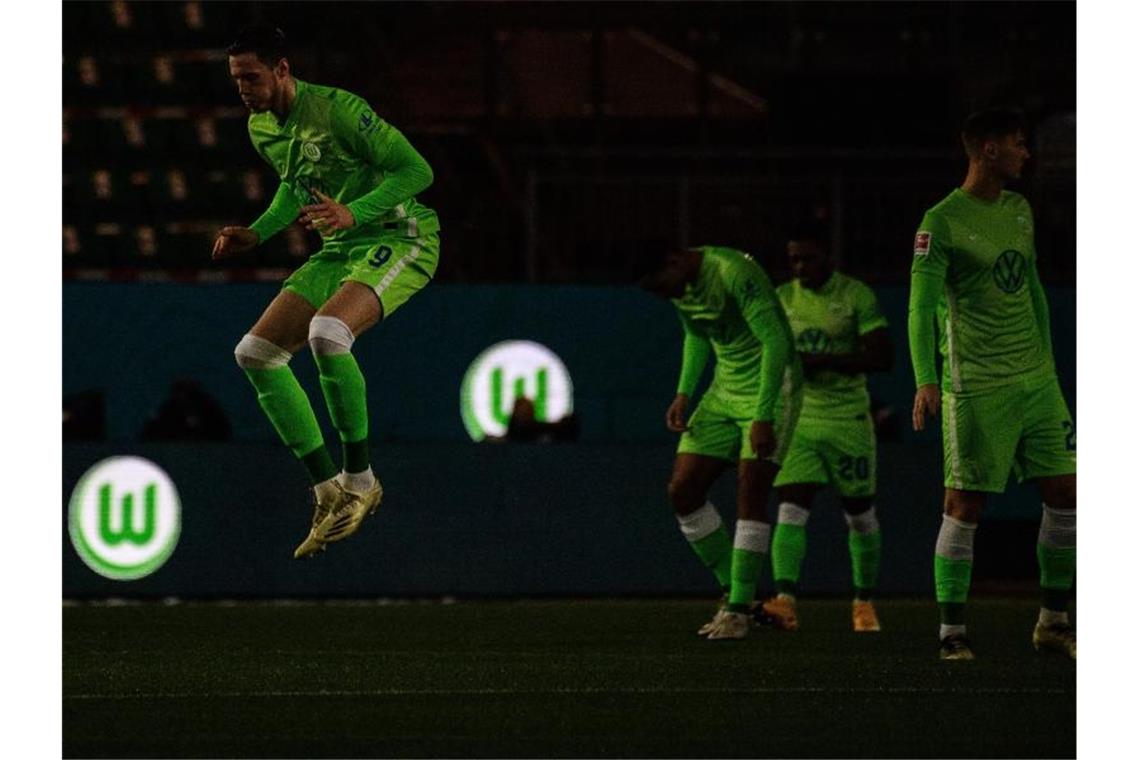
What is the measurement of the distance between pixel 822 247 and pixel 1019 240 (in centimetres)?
235

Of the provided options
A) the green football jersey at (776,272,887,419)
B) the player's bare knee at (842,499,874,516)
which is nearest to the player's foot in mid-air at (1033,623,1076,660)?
the player's bare knee at (842,499,874,516)

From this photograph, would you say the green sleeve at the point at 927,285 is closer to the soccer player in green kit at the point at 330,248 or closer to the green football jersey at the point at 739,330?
the green football jersey at the point at 739,330

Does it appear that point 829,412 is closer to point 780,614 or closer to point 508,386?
point 780,614

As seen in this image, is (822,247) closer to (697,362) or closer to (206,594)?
(697,362)

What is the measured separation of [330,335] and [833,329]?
4.10 m

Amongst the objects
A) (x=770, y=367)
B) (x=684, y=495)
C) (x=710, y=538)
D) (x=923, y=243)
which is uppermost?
(x=923, y=243)

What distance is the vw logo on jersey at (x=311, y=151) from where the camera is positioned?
6867 millimetres

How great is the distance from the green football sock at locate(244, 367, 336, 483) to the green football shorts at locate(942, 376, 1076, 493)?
239 centimetres

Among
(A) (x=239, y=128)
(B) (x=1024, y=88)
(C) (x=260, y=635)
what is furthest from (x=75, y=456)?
(B) (x=1024, y=88)

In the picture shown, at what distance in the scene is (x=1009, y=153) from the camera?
7.64m

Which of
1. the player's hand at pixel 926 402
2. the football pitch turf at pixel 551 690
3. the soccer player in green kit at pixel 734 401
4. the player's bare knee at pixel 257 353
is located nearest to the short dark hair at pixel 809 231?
the soccer player in green kit at pixel 734 401

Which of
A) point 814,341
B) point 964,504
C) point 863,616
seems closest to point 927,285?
point 964,504

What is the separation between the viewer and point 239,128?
16.1 m

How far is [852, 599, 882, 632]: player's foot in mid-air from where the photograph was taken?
1003 cm
